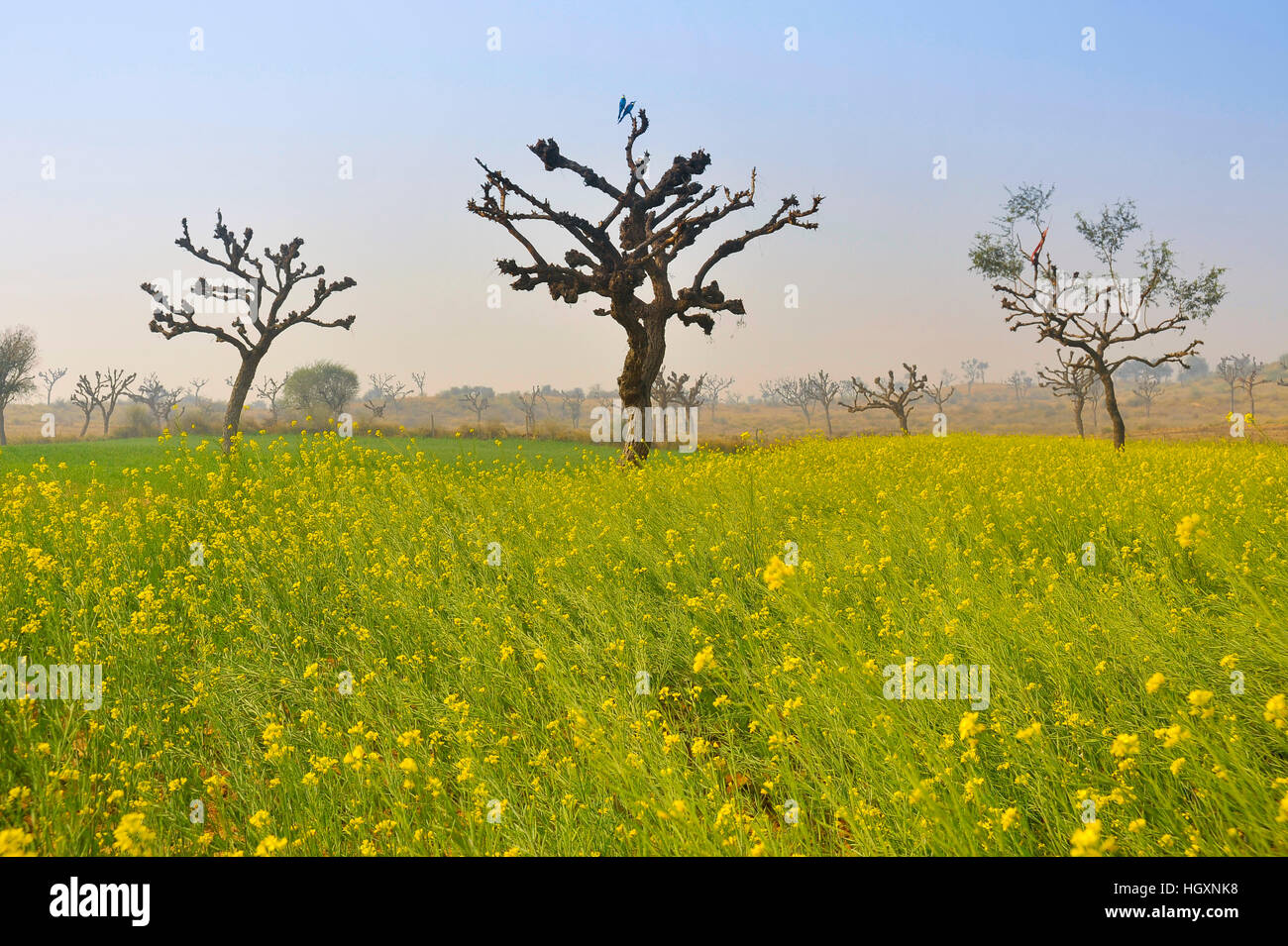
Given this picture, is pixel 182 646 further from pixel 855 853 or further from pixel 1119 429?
pixel 1119 429

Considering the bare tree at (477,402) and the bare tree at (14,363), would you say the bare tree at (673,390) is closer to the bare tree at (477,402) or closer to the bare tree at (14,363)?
the bare tree at (477,402)

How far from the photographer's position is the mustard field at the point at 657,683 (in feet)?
8.57

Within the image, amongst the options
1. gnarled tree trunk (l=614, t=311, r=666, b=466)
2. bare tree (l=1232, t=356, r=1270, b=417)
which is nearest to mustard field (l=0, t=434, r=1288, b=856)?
gnarled tree trunk (l=614, t=311, r=666, b=466)

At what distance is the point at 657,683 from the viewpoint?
4.15 meters

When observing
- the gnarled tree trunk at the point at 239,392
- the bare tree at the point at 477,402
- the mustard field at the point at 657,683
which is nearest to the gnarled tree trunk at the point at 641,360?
the mustard field at the point at 657,683

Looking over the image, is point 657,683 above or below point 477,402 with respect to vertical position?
below

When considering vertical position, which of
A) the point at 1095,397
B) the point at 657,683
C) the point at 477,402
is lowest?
the point at 657,683

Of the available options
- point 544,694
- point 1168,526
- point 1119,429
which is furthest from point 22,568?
point 1119,429

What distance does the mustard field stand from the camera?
261cm

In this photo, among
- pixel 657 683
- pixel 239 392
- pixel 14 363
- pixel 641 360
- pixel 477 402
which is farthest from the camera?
pixel 477 402

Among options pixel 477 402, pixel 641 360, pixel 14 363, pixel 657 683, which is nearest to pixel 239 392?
pixel 641 360

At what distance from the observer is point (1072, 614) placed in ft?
13.3

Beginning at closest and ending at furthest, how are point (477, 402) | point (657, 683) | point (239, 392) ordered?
point (657, 683) → point (239, 392) → point (477, 402)

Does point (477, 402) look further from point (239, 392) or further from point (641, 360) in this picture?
point (641, 360)
